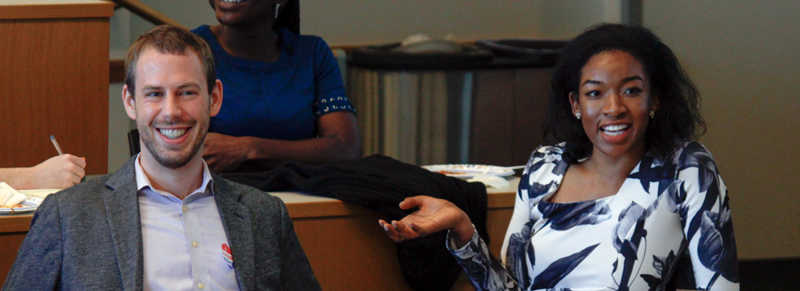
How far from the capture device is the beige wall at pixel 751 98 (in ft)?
12.0

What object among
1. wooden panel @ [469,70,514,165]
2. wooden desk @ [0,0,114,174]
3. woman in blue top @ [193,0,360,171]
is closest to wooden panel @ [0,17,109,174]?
wooden desk @ [0,0,114,174]

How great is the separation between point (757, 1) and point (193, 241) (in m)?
3.06

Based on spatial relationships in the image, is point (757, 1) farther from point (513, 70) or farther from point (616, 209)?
point (616, 209)

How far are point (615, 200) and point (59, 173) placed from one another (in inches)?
42.6

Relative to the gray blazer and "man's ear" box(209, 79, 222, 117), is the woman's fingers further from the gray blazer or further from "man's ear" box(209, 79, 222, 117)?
"man's ear" box(209, 79, 222, 117)

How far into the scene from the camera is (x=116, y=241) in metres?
1.21

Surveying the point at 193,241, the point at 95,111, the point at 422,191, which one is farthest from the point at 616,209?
the point at 95,111

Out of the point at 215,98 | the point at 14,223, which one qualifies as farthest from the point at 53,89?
the point at 215,98

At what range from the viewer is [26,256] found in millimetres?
1171

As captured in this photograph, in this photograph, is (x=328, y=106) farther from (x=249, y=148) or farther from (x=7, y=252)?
(x=7, y=252)

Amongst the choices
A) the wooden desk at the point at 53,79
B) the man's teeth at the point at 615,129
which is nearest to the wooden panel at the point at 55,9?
the wooden desk at the point at 53,79

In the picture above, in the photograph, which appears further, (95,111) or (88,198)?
(95,111)

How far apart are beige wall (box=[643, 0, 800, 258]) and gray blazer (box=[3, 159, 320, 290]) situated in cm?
269

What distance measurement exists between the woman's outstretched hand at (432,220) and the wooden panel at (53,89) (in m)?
1.12
